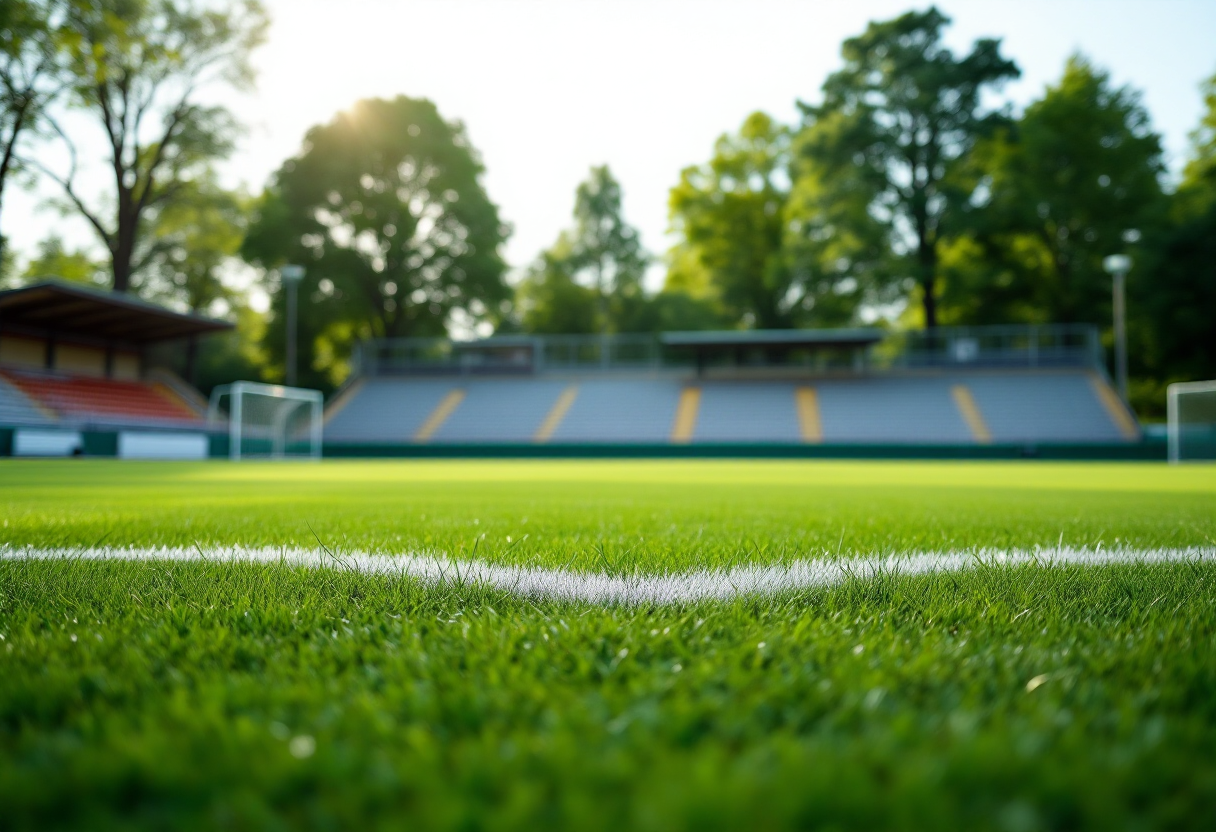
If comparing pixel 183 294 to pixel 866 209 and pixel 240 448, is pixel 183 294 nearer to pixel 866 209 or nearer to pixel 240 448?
pixel 240 448

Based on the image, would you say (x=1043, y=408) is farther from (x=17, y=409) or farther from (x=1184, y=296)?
(x=17, y=409)

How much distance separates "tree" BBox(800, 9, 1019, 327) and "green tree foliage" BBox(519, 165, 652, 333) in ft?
41.5

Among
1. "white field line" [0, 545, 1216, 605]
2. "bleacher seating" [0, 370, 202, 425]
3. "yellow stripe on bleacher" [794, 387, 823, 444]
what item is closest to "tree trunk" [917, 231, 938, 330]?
"yellow stripe on bleacher" [794, 387, 823, 444]

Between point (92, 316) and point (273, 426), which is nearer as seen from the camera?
point (92, 316)

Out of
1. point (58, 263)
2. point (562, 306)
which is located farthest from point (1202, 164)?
point (58, 263)

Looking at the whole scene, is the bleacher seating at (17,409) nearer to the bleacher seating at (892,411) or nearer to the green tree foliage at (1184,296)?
the bleacher seating at (892,411)

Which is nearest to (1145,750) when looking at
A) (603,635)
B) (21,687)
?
(603,635)

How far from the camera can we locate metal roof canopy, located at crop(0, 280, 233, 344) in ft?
67.4

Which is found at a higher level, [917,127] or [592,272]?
[917,127]

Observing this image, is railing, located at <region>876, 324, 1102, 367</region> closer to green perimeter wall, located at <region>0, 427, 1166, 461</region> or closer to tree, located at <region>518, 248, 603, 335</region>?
green perimeter wall, located at <region>0, 427, 1166, 461</region>

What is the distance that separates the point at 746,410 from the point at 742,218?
14.6m

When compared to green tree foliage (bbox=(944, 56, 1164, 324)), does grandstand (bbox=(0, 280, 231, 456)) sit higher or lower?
lower

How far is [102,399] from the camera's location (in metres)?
23.8

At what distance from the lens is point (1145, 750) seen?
0.82 m
